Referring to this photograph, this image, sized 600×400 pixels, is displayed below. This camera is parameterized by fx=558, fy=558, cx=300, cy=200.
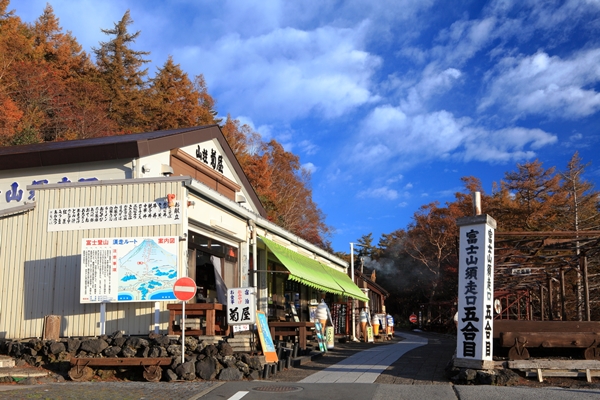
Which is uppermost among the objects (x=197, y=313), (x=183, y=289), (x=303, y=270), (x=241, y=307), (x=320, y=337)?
(x=303, y=270)

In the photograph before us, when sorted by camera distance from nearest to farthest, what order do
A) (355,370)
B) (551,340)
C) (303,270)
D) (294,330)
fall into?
(551,340)
(355,370)
(294,330)
(303,270)

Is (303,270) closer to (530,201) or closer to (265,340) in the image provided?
(265,340)

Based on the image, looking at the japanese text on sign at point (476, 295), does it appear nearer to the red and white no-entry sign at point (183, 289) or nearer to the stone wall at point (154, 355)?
the stone wall at point (154, 355)

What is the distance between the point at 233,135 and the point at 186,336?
105 feet

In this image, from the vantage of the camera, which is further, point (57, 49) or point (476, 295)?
point (57, 49)

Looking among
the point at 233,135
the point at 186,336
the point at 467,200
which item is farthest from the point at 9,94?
the point at 467,200

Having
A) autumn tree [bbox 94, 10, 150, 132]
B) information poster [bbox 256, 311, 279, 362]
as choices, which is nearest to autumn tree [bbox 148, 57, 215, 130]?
autumn tree [bbox 94, 10, 150, 132]

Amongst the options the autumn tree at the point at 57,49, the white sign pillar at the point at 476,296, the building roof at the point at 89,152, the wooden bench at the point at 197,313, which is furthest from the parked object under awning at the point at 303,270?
the autumn tree at the point at 57,49

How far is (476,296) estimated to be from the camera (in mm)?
10383

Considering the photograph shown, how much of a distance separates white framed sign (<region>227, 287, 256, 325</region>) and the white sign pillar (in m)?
4.21

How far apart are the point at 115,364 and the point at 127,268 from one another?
2008 millimetres

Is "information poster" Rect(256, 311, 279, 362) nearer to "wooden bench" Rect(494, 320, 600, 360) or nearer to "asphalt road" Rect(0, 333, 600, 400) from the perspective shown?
"asphalt road" Rect(0, 333, 600, 400)

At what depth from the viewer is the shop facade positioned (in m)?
11.8

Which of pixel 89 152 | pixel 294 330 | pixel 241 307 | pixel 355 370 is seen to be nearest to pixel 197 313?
pixel 241 307
